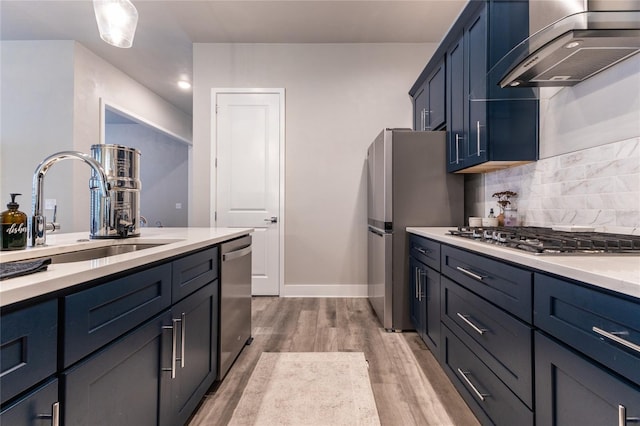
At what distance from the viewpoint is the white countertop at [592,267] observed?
69 centimetres

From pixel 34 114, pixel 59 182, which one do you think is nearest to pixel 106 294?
pixel 59 182

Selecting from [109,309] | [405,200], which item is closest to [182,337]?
[109,309]

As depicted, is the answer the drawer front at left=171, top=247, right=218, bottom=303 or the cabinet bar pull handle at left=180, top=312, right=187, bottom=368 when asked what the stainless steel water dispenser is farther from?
the cabinet bar pull handle at left=180, top=312, right=187, bottom=368

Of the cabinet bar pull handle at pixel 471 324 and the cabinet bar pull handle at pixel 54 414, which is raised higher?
the cabinet bar pull handle at pixel 54 414

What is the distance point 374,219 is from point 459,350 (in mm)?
1581

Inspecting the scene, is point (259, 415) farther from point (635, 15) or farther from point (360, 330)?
point (635, 15)

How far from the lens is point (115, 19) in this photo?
5.78ft

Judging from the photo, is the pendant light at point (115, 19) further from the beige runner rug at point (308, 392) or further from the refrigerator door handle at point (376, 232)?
the refrigerator door handle at point (376, 232)

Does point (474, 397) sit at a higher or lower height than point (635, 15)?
lower

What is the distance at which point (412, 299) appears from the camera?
2.53 meters

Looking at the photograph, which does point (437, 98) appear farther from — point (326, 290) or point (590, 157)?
point (326, 290)

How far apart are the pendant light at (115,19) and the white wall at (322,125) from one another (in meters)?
1.89

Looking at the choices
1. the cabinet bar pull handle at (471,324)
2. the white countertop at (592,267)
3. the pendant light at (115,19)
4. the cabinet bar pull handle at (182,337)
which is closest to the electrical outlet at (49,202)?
the pendant light at (115,19)

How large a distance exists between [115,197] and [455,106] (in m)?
2.48
